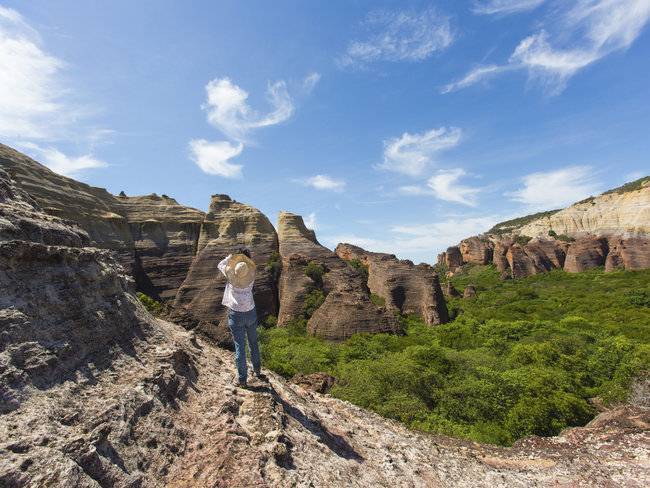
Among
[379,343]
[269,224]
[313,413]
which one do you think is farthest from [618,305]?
[313,413]

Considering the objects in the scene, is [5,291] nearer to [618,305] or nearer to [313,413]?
[313,413]

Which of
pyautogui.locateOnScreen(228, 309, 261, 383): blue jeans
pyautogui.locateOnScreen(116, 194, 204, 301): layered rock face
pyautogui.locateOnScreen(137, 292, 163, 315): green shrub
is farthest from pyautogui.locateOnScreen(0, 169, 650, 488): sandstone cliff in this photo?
pyautogui.locateOnScreen(116, 194, 204, 301): layered rock face

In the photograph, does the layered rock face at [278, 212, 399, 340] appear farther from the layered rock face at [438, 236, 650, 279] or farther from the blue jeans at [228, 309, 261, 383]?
the layered rock face at [438, 236, 650, 279]

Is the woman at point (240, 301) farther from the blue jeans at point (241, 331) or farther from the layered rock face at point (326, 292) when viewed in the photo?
the layered rock face at point (326, 292)

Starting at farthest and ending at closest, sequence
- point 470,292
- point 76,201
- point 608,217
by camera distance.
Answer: point 608,217, point 470,292, point 76,201

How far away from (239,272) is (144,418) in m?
2.14

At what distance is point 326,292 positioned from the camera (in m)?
32.9

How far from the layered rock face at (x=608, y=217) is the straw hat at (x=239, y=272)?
73012mm

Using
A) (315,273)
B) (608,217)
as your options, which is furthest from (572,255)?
(315,273)

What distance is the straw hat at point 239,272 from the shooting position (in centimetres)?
568

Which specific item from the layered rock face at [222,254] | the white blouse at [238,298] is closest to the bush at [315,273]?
the layered rock face at [222,254]

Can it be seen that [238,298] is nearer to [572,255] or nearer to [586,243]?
[572,255]

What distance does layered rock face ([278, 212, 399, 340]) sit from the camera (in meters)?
26.9

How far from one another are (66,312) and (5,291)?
0.76 m
